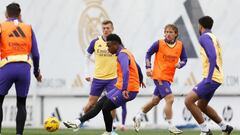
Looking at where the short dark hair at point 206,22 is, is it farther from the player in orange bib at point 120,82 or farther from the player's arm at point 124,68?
the player's arm at point 124,68

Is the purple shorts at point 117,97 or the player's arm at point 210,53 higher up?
the player's arm at point 210,53

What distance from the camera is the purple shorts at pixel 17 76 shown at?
15547mm

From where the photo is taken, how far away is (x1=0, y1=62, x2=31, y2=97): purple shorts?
612 inches

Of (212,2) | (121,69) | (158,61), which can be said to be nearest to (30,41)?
(121,69)

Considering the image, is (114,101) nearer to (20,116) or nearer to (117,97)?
(117,97)

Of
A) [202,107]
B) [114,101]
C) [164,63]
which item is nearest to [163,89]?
[164,63]

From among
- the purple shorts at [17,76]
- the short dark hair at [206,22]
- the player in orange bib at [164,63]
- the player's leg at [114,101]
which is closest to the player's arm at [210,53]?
the short dark hair at [206,22]

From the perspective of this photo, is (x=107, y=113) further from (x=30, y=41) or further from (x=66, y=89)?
(x=66, y=89)

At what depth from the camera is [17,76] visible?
15562 mm

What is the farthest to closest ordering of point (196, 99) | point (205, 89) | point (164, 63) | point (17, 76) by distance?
point (164, 63)
point (196, 99)
point (205, 89)
point (17, 76)

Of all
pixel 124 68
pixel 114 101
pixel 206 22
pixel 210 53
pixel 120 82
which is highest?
pixel 206 22

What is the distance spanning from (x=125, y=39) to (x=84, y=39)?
1.54 meters

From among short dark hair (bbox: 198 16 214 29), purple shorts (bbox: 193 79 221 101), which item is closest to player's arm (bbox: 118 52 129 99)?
purple shorts (bbox: 193 79 221 101)

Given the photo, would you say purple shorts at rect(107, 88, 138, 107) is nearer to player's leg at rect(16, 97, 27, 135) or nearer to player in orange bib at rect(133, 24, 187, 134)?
player's leg at rect(16, 97, 27, 135)
